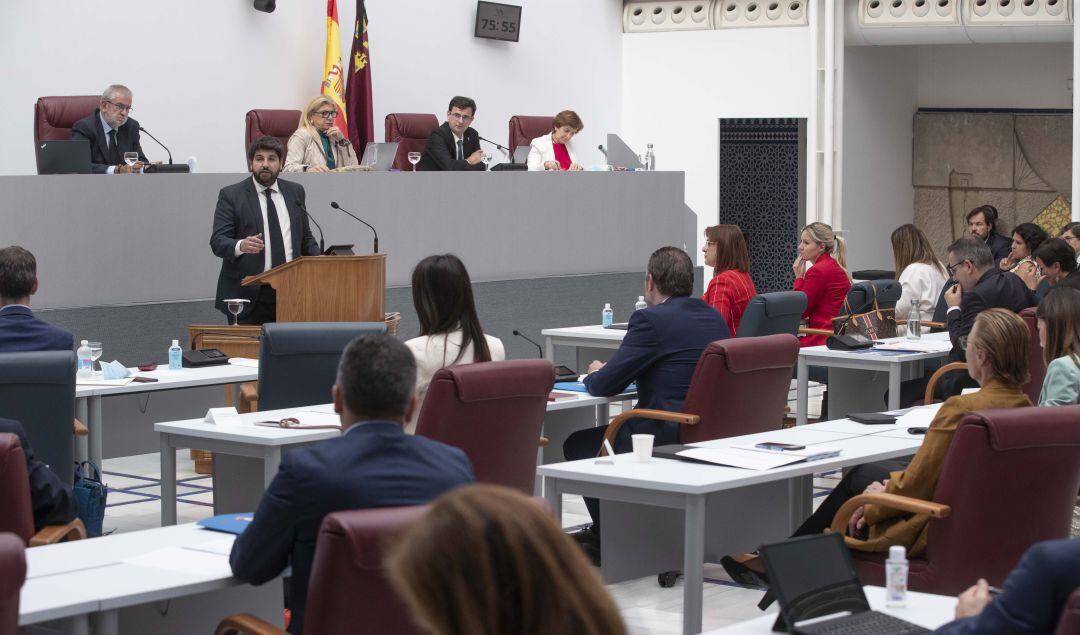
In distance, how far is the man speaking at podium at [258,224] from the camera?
25.3 feet

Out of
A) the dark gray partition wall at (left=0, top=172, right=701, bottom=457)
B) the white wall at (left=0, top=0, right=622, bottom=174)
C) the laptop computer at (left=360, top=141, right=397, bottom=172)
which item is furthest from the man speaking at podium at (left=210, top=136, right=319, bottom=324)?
the white wall at (left=0, top=0, right=622, bottom=174)

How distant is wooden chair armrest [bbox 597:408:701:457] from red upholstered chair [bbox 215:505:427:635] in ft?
8.54

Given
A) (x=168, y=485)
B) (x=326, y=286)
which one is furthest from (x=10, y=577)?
(x=326, y=286)

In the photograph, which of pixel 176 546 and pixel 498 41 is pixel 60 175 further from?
pixel 498 41

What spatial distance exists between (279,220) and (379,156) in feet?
7.35

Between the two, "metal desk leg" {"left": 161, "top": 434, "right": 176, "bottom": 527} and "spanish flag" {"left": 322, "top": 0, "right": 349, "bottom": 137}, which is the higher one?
"spanish flag" {"left": 322, "top": 0, "right": 349, "bottom": 137}

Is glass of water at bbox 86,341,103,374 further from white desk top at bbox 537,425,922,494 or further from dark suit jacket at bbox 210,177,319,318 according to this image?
white desk top at bbox 537,425,922,494

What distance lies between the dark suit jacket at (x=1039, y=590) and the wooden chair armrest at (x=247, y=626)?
53.5 inches

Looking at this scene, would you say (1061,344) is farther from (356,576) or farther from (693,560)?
(356,576)

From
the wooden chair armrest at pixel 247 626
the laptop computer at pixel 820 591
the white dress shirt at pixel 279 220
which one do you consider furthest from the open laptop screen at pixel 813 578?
the white dress shirt at pixel 279 220

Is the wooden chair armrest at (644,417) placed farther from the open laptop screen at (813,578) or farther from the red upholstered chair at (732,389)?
the open laptop screen at (813,578)

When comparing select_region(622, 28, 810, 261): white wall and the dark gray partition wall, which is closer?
the dark gray partition wall

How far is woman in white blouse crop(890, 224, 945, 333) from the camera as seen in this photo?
864 cm

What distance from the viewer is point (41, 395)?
488 centimetres
